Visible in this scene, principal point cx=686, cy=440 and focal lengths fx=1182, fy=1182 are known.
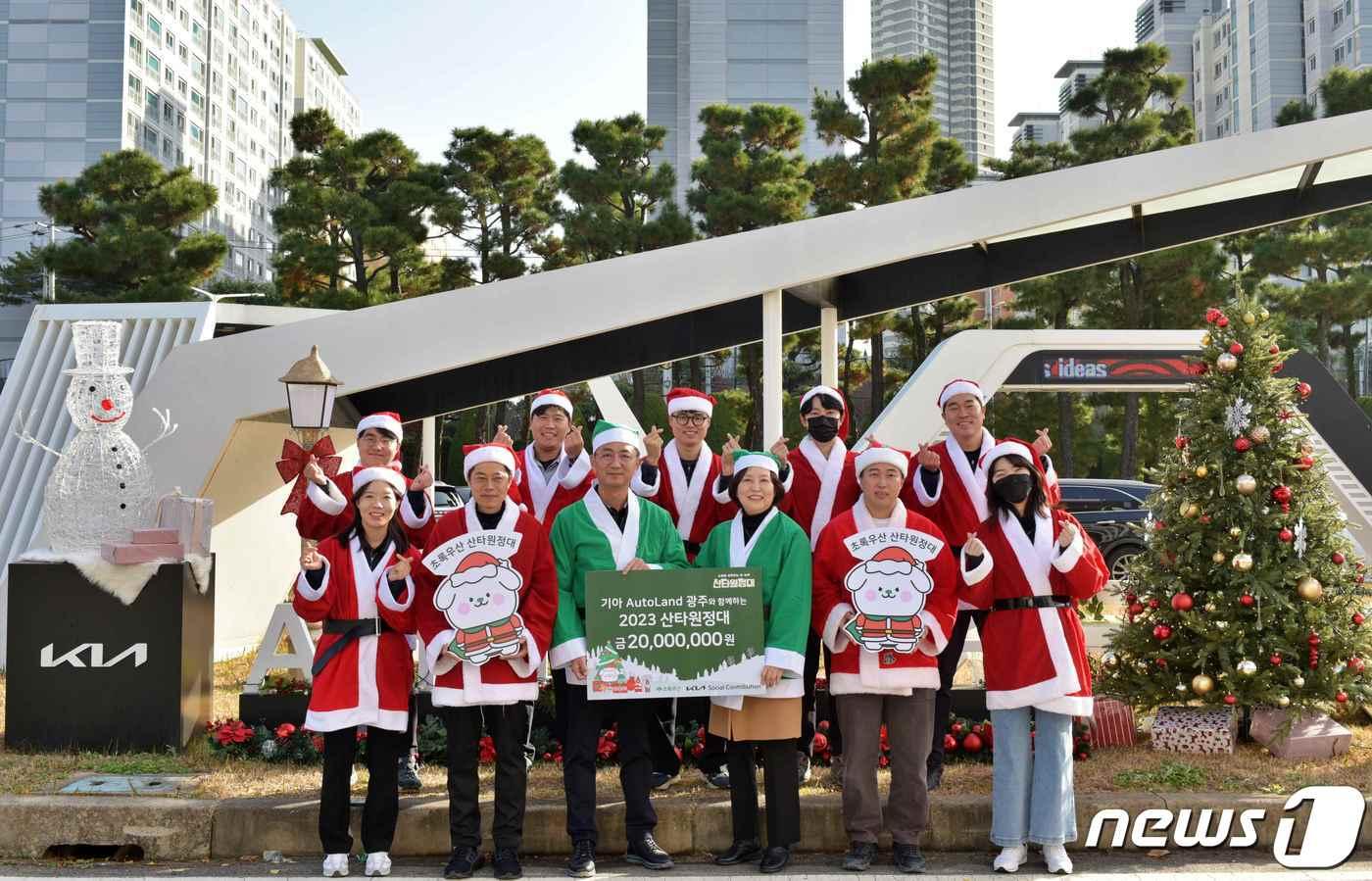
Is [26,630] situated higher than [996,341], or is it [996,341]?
[996,341]

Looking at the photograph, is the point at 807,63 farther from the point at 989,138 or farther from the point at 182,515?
the point at 989,138

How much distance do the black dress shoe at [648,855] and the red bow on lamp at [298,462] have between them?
363cm

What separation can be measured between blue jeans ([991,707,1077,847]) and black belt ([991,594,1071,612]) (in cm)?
43

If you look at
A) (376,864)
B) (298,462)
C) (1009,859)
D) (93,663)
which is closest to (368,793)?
(376,864)

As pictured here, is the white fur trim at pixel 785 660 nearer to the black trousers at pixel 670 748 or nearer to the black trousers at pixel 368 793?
the black trousers at pixel 670 748

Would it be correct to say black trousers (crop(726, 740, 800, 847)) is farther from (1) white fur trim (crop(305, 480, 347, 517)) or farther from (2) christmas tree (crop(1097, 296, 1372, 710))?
(2) christmas tree (crop(1097, 296, 1372, 710))

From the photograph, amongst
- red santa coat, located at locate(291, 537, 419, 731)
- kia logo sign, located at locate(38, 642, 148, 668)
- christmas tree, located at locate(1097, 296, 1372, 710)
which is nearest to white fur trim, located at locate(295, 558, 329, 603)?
red santa coat, located at locate(291, 537, 419, 731)

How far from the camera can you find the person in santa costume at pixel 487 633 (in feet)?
15.9

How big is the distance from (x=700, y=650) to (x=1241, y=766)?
3.27 meters

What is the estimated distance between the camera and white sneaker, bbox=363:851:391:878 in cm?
491

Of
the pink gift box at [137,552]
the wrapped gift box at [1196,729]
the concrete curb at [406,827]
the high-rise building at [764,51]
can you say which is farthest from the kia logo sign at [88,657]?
the high-rise building at [764,51]

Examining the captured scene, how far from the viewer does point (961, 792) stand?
18.6 ft

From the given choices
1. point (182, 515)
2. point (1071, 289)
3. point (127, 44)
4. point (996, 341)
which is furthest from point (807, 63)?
point (182, 515)

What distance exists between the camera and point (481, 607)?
484cm
